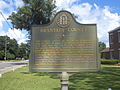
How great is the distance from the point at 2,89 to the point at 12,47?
114m

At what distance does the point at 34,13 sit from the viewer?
36.0 metres

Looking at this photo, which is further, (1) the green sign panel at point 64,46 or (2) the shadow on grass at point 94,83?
(2) the shadow on grass at point 94,83

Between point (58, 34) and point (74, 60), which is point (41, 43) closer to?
point (58, 34)

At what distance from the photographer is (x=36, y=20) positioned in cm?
3650

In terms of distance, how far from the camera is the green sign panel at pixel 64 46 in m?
5.50

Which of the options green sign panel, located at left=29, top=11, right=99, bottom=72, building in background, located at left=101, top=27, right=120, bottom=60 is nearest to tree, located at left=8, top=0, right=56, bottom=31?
building in background, located at left=101, top=27, right=120, bottom=60

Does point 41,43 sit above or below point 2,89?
above

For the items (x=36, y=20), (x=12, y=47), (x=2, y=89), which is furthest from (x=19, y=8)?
(x=12, y=47)

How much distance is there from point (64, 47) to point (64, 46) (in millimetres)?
29

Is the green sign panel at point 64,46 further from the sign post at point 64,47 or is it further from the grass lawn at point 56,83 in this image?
the grass lawn at point 56,83

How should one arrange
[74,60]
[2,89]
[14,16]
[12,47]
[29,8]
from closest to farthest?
[74,60]
[2,89]
[29,8]
[14,16]
[12,47]

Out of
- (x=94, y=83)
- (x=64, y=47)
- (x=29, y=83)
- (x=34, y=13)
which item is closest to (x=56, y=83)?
(x=29, y=83)

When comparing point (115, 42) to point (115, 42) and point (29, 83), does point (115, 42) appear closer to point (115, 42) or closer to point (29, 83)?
point (115, 42)

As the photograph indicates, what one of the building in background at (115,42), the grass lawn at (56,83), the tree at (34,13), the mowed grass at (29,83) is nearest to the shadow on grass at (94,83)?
the grass lawn at (56,83)
